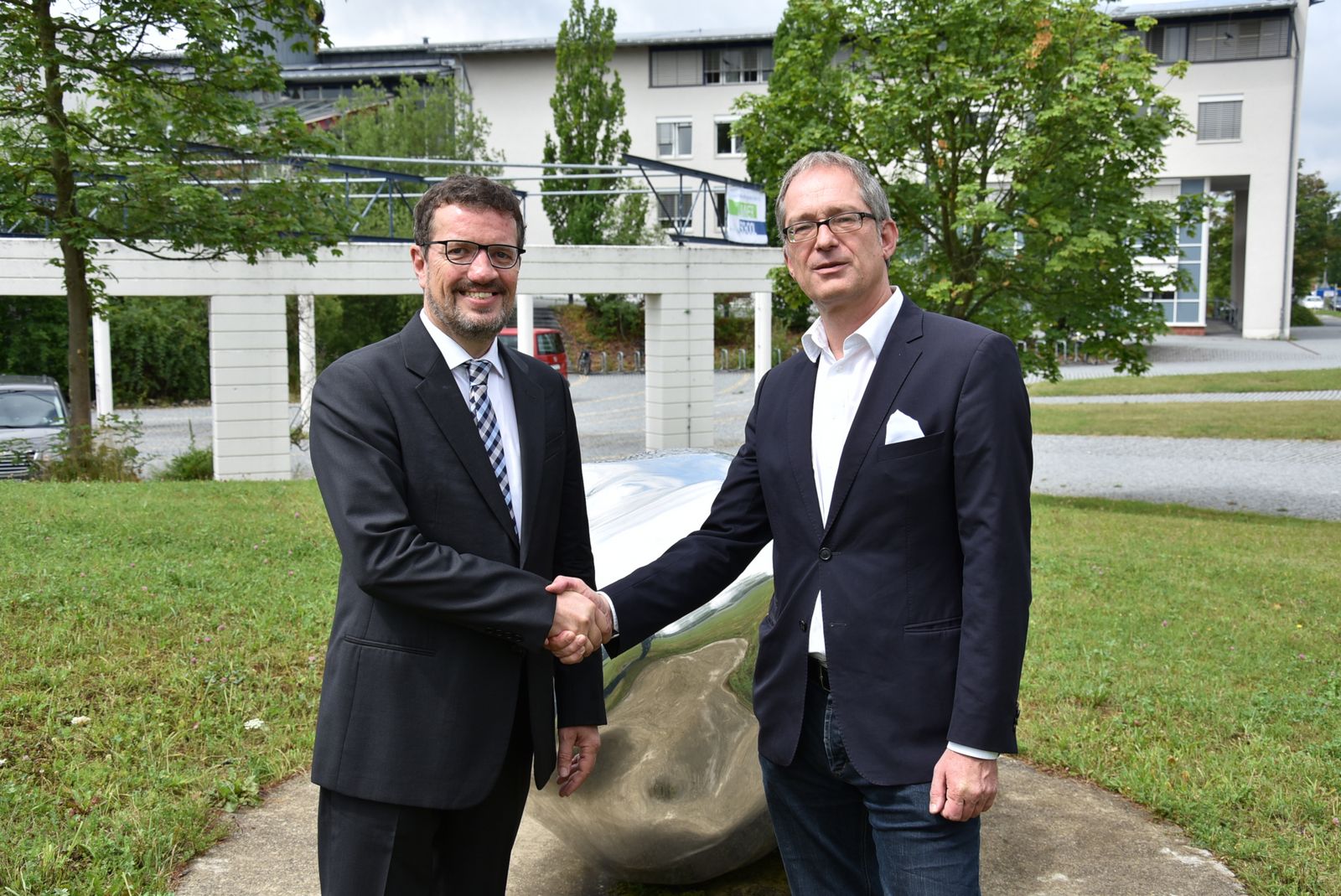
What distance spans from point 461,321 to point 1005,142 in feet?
41.6

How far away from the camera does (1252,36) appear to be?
47000 mm

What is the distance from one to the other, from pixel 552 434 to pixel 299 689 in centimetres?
378

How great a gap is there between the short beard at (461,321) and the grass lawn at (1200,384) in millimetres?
31221

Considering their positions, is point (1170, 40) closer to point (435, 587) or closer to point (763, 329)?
point (763, 329)

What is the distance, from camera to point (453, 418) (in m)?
2.81

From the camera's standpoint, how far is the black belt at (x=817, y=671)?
9.18 feet

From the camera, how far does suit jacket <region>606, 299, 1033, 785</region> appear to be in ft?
8.25

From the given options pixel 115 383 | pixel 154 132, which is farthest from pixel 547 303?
pixel 154 132

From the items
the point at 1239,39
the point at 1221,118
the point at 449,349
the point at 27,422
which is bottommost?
the point at 27,422

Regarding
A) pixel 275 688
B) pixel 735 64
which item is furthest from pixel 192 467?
pixel 735 64

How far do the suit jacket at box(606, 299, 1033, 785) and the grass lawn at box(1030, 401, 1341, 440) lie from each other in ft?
67.8

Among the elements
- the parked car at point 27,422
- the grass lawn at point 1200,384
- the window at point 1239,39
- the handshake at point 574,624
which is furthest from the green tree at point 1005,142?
the window at point 1239,39

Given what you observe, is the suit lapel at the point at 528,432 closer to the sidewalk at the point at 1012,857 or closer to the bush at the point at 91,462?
the sidewalk at the point at 1012,857

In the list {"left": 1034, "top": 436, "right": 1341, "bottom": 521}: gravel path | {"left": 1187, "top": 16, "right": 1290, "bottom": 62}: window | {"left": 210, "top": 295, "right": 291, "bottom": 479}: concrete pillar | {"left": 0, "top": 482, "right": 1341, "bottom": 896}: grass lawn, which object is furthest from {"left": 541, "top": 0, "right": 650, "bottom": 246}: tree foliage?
{"left": 0, "top": 482, "right": 1341, "bottom": 896}: grass lawn
